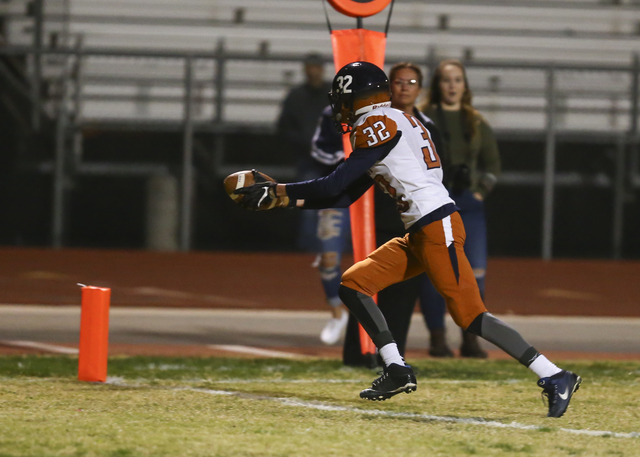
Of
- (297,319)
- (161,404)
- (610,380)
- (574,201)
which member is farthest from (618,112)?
(161,404)

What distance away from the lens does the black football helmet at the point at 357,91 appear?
538 centimetres

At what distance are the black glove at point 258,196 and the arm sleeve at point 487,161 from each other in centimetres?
291

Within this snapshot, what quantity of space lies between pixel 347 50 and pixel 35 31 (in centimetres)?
1062

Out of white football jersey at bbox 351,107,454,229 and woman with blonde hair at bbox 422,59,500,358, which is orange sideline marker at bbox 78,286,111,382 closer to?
white football jersey at bbox 351,107,454,229

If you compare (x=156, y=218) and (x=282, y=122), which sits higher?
(x=282, y=122)

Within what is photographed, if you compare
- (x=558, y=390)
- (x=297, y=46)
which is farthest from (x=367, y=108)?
(x=297, y=46)

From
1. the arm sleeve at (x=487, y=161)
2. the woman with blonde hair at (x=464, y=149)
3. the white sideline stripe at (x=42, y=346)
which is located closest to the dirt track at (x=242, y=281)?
the white sideline stripe at (x=42, y=346)

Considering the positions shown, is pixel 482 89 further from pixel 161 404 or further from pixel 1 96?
pixel 161 404

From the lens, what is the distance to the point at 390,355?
5.39 m

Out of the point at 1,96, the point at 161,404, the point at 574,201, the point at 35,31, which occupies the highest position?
the point at 35,31

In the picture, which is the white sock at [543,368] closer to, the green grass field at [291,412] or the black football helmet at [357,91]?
the green grass field at [291,412]

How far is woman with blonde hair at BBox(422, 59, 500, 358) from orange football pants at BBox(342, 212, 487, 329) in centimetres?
208

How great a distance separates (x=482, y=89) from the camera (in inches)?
626

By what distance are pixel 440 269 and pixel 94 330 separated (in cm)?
208
